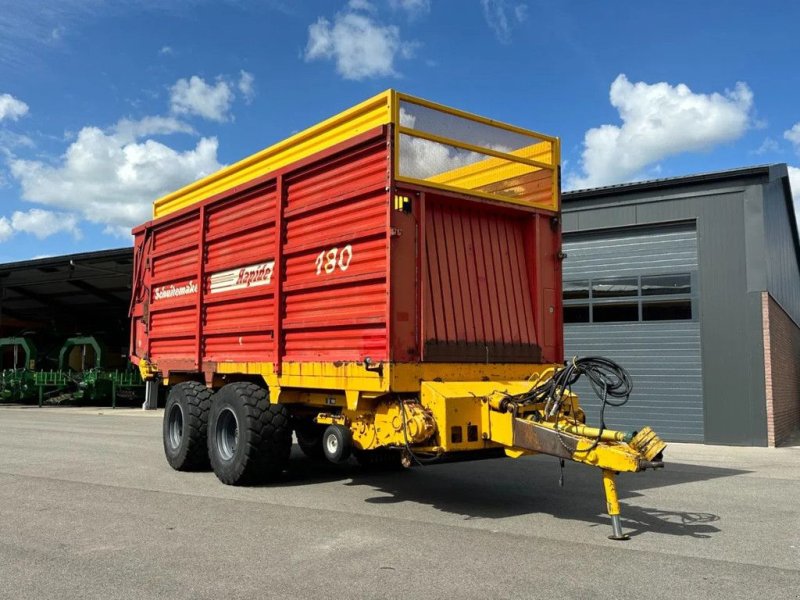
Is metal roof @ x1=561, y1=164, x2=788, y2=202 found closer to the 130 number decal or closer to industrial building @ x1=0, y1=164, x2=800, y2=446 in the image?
industrial building @ x1=0, y1=164, x2=800, y2=446

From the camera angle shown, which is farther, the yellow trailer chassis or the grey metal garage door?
the grey metal garage door

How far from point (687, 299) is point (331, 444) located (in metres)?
10.0

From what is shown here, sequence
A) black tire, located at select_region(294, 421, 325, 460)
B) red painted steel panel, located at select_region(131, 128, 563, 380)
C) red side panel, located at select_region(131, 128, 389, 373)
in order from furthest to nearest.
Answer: black tire, located at select_region(294, 421, 325, 460) → red side panel, located at select_region(131, 128, 389, 373) → red painted steel panel, located at select_region(131, 128, 563, 380)

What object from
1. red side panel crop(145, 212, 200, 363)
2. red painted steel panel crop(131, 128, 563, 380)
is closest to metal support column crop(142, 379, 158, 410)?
red side panel crop(145, 212, 200, 363)

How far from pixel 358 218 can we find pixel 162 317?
4.98 m

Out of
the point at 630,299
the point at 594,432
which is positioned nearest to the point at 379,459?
the point at 594,432

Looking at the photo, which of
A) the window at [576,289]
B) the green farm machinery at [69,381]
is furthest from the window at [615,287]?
the green farm machinery at [69,381]

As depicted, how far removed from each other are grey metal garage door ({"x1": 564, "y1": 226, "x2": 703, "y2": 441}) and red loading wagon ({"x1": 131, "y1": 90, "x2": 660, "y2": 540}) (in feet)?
25.4

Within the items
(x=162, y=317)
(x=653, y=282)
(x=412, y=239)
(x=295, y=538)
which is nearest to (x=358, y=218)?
(x=412, y=239)

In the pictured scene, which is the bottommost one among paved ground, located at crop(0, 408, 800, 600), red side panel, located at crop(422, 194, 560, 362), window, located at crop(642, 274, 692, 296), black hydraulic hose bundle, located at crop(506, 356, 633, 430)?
paved ground, located at crop(0, 408, 800, 600)

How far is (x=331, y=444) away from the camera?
6.99 metres

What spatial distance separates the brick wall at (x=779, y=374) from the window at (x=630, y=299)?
4.97 ft

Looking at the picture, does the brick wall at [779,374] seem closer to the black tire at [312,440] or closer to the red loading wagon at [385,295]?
the red loading wagon at [385,295]

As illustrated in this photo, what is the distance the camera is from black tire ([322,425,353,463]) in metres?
6.86
